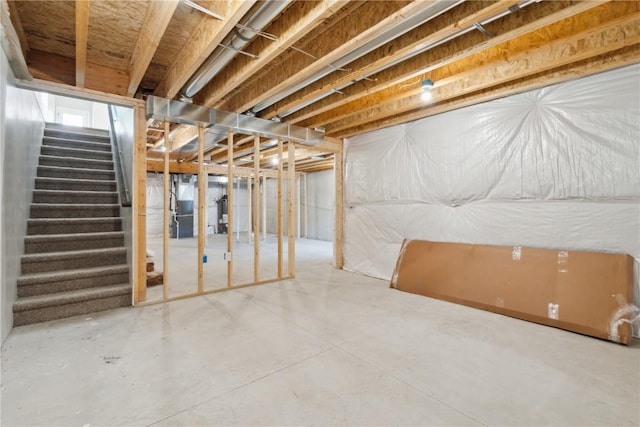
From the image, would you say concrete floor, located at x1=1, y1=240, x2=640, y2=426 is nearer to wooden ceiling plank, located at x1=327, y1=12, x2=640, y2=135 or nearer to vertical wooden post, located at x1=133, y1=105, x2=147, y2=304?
vertical wooden post, located at x1=133, y1=105, x2=147, y2=304

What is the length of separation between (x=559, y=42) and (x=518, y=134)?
974 mm

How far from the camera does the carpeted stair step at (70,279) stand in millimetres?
2707

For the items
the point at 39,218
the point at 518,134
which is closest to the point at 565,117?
the point at 518,134

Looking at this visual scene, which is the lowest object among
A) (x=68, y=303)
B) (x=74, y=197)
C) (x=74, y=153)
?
(x=68, y=303)

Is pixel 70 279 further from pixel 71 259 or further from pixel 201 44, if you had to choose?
pixel 201 44

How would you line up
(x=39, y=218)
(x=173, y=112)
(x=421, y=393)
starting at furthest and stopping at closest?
(x=39, y=218) < (x=173, y=112) < (x=421, y=393)

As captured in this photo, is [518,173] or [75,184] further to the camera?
[75,184]

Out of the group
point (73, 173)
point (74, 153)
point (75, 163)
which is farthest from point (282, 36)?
point (74, 153)

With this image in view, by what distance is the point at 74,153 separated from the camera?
439cm

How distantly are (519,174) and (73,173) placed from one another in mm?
5537

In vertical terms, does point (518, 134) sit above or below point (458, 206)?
above

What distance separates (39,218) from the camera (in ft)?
11.1

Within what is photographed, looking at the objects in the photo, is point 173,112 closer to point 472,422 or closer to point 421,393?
point 421,393

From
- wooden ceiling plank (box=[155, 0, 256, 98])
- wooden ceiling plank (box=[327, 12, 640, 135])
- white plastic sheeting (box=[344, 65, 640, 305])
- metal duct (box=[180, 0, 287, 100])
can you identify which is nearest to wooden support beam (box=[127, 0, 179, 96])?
wooden ceiling plank (box=[155, 0, 256, 98])
